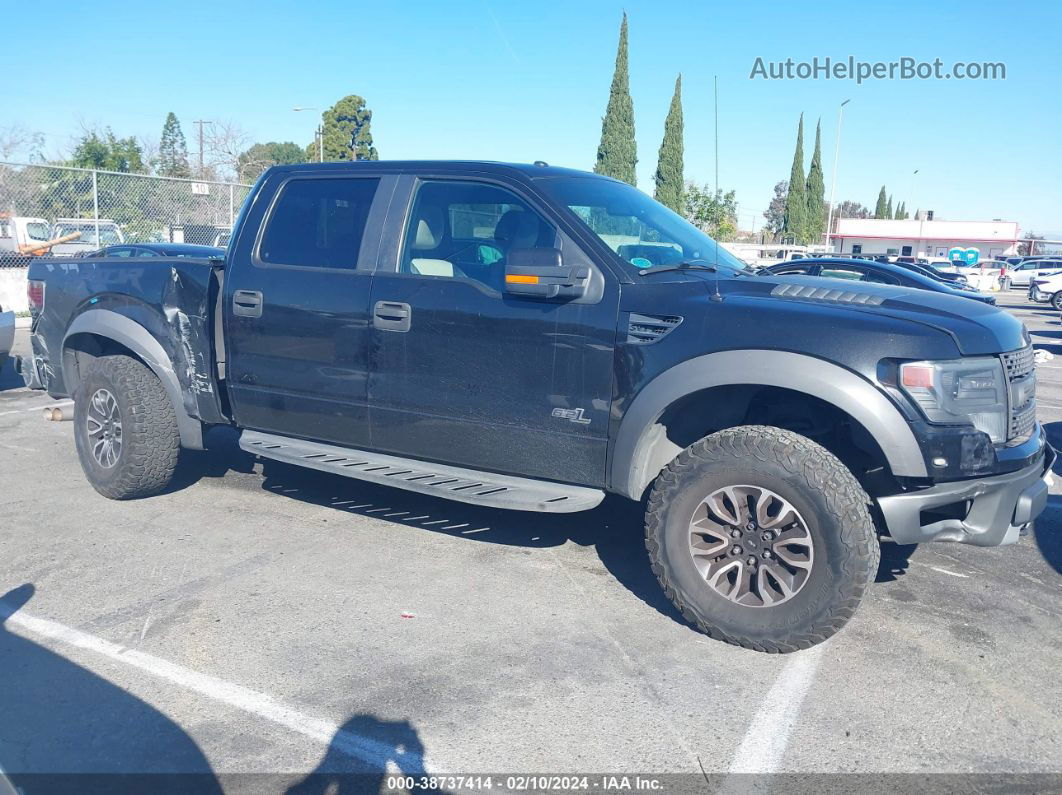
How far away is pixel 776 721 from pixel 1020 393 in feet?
5.72

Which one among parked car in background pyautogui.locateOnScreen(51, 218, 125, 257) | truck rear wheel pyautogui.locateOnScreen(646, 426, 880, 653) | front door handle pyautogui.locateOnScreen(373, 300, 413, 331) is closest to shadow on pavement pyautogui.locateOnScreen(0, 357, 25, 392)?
parked car in background pyautogui.locateOnScreen(51, 218, 125, 257)

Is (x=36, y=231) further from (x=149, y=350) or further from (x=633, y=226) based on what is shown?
(x=633, y=226)

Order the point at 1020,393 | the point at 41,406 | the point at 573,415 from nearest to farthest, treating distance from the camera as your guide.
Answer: the point at 1020,393, the point at 573,415, the point at 41,406

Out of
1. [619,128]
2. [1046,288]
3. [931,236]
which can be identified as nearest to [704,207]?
[619,128]

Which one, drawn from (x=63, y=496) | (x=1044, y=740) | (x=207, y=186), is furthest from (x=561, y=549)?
(x=207, y=186)

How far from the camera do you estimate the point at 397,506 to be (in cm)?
568

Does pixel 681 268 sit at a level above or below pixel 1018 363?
above

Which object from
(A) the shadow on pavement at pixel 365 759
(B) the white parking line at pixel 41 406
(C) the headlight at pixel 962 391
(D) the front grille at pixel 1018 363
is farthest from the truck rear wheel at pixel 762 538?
(B) the white parking line at pixel 41 406

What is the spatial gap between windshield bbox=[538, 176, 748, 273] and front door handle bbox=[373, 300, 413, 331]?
94 centimetres

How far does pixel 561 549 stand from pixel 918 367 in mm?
2290

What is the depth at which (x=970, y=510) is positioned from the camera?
3.56 m

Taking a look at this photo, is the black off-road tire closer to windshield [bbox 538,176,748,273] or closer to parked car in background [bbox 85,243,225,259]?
windshield [bbox 538,176,748,273]

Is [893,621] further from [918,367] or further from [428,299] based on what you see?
[428,299]

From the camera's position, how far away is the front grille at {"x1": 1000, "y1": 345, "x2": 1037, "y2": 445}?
3.61m
